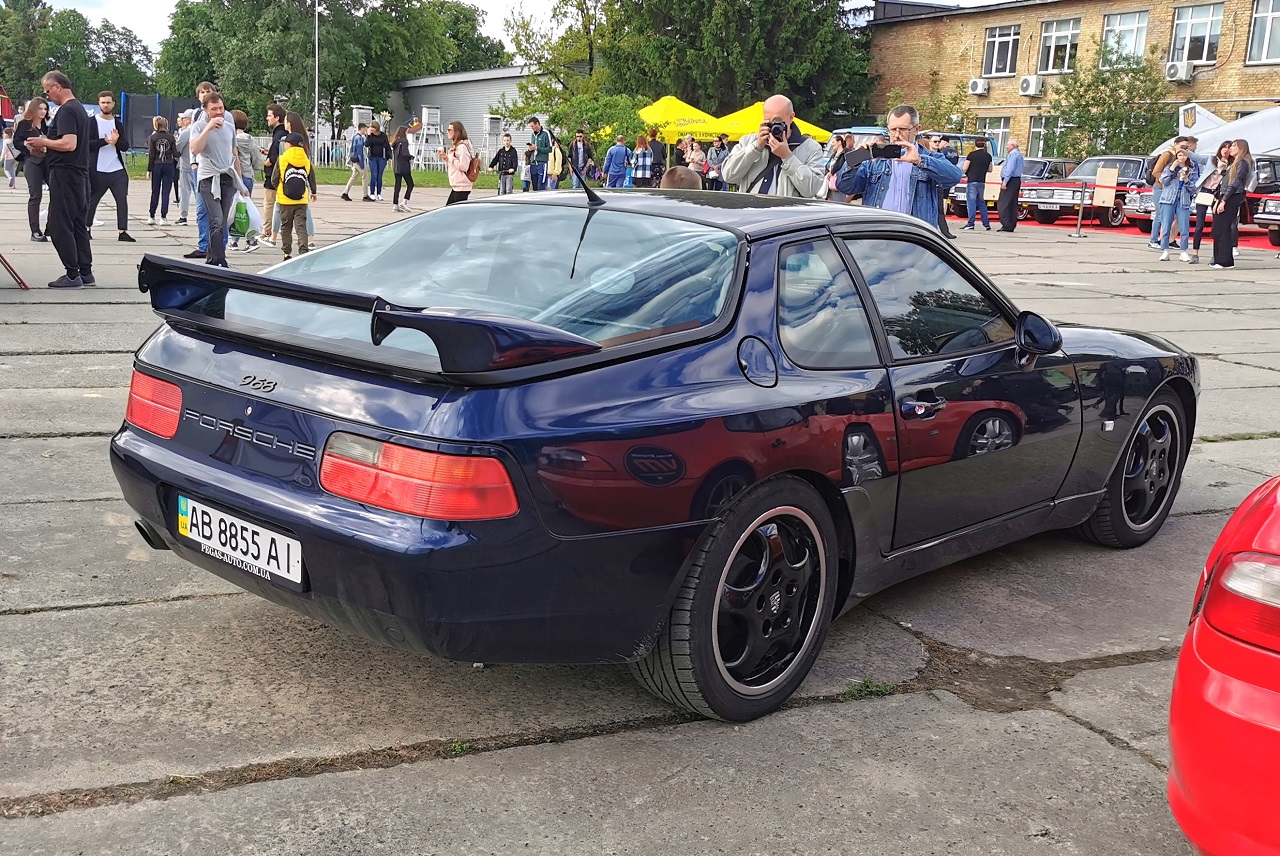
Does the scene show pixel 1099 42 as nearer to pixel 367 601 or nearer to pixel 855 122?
pixel 855 122

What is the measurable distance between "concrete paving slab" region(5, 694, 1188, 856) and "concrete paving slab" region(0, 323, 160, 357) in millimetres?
6044

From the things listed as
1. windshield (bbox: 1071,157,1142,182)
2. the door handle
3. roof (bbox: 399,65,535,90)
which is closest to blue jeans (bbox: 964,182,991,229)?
windshield (bbox: 1071,157,1142,182)

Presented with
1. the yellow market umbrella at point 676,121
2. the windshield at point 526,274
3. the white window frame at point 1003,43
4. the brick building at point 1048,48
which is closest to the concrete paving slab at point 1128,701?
the windshield at point 526,274

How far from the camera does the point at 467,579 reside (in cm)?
274

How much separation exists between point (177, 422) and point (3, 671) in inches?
33.4

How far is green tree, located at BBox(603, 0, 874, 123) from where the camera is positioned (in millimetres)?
48312

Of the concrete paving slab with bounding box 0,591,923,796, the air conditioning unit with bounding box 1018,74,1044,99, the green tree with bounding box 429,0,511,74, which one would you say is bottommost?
the concrete paving slab with bounding box 0,591,923,796

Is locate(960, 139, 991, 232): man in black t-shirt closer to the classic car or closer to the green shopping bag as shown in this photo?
the classic car

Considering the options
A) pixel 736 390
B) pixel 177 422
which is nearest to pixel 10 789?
pixel 177 422

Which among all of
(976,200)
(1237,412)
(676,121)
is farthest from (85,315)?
(676,121)

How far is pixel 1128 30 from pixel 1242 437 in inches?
1579

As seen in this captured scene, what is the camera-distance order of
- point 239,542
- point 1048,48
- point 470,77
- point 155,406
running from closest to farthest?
point 239,542
point 155,406
point 1048,48
point 470,77

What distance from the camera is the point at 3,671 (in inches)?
131

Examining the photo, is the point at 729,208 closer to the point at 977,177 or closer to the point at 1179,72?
the point at 977,177
